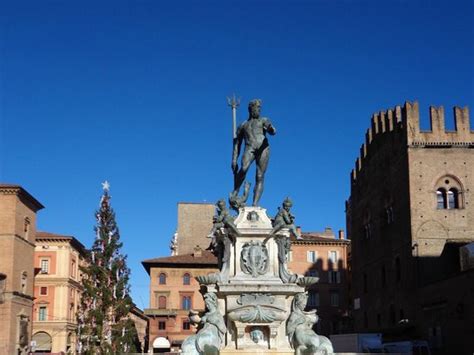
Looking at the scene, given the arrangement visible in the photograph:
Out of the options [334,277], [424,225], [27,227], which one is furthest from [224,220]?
[334,277]

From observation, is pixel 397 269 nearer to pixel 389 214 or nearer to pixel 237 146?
pixel 389 214

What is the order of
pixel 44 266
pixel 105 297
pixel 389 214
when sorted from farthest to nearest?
1. pixel 44 266
2. pixel 389 214
3. pixel 105 297

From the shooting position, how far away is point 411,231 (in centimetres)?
5072

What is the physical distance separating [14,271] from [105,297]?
53.0 ft

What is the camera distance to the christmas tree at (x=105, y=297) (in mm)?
40906

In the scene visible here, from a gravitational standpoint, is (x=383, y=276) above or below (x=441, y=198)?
below

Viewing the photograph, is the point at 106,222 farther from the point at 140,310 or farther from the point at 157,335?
the point at 140,310

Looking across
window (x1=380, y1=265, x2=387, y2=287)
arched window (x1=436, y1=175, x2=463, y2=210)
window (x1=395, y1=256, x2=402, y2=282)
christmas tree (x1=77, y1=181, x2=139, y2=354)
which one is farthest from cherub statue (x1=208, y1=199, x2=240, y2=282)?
window (x1=380, y1=265, x2=387, y2=287)

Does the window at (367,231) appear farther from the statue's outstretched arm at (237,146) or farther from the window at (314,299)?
the statue's outstretched arm at (237,146)

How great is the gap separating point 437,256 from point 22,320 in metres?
33.2

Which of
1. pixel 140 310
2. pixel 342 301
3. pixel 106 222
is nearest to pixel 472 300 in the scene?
pixel 106 222

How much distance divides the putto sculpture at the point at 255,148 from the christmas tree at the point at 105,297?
83.1ft

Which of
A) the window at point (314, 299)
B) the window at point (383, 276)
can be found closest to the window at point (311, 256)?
the window at point (314, 299)

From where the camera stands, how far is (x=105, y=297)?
138ft
